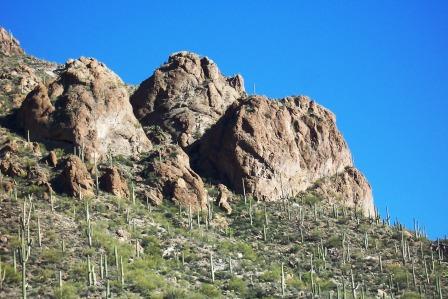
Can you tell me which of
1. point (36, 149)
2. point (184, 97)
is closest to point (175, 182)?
point (36, 149)

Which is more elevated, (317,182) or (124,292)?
(317,182)

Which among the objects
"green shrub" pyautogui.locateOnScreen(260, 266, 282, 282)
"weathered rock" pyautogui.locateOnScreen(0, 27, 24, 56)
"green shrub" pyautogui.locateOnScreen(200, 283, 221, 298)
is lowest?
"green shrub" pyautogui.locateOnScreen(200, 283, 221, 298)

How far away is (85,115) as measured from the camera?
7519 centimetres

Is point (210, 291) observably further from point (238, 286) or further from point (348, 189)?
point (348, 189)

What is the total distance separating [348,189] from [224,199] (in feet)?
55.2

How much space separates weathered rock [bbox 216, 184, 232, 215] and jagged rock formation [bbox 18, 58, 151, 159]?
9.32m

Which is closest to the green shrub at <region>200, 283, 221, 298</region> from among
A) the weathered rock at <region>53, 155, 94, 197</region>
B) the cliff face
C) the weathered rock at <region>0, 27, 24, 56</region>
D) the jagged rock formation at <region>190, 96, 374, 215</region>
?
the weathered rock at <region>53, 155, 94, 197</region>

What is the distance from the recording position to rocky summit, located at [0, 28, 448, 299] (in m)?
54.2

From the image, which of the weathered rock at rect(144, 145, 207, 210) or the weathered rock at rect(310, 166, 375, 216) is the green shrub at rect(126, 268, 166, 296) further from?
the weathered rock at rect(310, 166, 375, 216)

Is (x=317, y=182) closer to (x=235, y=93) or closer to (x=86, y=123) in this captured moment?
(x=235, y=93)

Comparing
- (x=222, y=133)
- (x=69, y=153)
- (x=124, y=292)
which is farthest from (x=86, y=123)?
(x=124, y=292)

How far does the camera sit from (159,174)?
238 ft

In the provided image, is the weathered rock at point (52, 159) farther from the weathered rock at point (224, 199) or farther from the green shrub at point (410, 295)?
the green shrub at point (410, 295)

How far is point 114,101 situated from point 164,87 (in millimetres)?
13652
